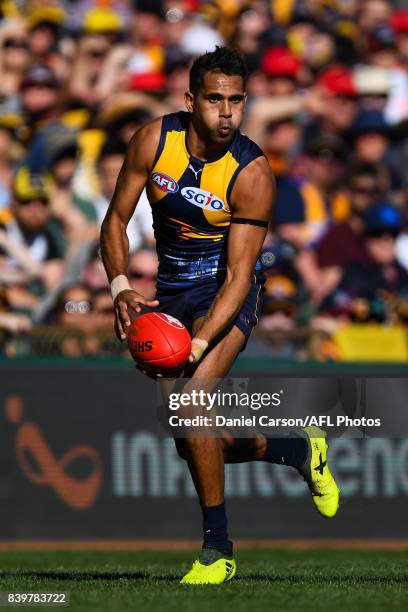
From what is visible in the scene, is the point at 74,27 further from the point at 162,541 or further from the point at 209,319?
the point at 209,319

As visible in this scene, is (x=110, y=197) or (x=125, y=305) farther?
(x=110, y=197)

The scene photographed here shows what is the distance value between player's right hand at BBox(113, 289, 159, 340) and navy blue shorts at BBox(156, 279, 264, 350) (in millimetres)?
397

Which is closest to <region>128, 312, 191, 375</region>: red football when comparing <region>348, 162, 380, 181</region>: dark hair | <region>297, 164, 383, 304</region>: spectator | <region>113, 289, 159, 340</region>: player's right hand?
<region>113, 289, 159, 340</region>: player's right hand

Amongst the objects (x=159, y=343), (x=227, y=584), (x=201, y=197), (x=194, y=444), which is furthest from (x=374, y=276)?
(x=159, y=343)

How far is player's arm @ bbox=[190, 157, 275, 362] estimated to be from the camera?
723 cm

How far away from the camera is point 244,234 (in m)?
7.28

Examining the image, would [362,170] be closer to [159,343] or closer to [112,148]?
[112,148]

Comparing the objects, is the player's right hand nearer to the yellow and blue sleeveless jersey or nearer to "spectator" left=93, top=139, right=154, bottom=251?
the yellow and blue sleeveless jersey

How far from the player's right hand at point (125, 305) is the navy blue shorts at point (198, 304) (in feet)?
1.30

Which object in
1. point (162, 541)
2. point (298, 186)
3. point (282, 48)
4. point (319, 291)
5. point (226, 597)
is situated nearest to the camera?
point (226, 597)

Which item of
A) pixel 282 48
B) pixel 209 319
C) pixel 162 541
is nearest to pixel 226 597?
pixel 209 319

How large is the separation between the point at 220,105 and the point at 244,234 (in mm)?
659

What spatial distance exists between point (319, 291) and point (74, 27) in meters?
5.14

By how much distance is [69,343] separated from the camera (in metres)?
10.9
